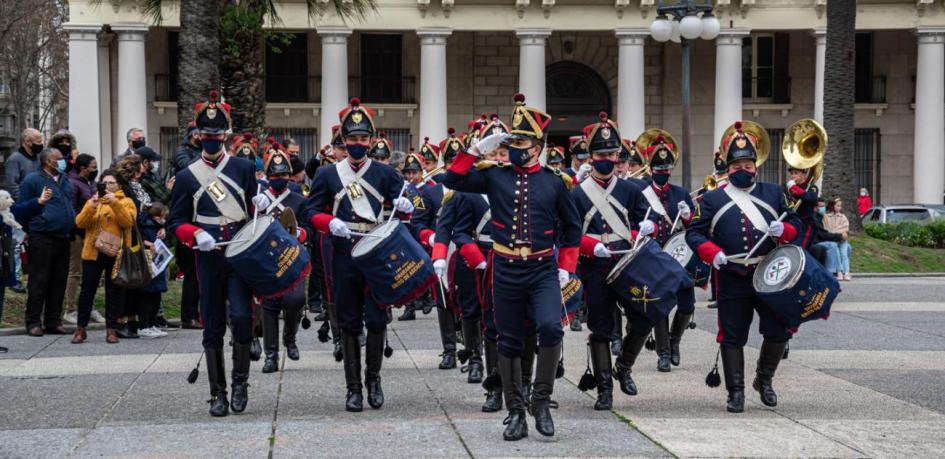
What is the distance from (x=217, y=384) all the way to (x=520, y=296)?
2340mm

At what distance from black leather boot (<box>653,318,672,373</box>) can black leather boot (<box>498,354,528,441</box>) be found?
348 cm

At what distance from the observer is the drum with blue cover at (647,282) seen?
393 inches

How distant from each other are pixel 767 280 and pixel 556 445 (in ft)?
7.55

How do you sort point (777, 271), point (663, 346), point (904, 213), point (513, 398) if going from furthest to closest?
point (904, 213), point (663, 346), point (777, 271), point (513, 398)

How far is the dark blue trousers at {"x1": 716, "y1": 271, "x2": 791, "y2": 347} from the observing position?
988cm

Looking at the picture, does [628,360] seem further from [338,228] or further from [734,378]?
[338,228]

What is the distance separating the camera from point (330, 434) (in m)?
8.62

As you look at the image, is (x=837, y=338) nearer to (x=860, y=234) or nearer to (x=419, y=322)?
(x=419, y=322)

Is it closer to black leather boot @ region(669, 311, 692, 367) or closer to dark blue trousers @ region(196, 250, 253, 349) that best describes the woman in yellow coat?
dark blue trousers @ region(196, 250, 253, 349)

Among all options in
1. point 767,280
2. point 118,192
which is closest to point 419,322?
point 118,192

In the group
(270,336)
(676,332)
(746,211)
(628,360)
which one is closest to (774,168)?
(676,332)

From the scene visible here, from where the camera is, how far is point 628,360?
10.5m

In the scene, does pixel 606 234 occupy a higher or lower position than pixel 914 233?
higher

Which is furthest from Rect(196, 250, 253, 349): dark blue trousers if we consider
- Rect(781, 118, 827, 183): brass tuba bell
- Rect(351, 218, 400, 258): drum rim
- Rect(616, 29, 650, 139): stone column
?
Rect(616, 29, 650, 139): stone column
